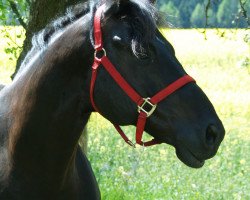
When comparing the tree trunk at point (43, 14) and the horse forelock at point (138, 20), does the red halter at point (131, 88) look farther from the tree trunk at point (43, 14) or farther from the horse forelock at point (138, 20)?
the tree trunk at point (43, 14)

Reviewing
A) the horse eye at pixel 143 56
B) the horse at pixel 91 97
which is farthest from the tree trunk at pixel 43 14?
the horse eye at pixel 143 56

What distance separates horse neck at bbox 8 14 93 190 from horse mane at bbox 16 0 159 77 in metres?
0.08

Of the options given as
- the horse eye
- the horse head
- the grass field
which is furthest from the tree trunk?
the horse eye

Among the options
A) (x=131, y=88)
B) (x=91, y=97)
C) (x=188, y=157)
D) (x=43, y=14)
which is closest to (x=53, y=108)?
(x=91, y=97)

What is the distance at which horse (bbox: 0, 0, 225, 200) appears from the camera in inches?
121

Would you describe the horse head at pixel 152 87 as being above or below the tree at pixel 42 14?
above

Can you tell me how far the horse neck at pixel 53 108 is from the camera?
3.21 meters

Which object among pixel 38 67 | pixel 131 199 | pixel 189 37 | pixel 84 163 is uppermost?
pixel 38 67

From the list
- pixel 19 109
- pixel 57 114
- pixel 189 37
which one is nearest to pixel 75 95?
pixel 57 114

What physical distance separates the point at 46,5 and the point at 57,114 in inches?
116

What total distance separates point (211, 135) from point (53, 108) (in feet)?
2.74

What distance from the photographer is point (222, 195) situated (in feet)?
22.4

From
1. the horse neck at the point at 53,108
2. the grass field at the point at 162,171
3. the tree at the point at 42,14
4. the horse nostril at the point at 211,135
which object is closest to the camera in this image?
the horse nostril at the point at 211,135

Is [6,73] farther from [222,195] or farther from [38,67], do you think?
[38,67]
